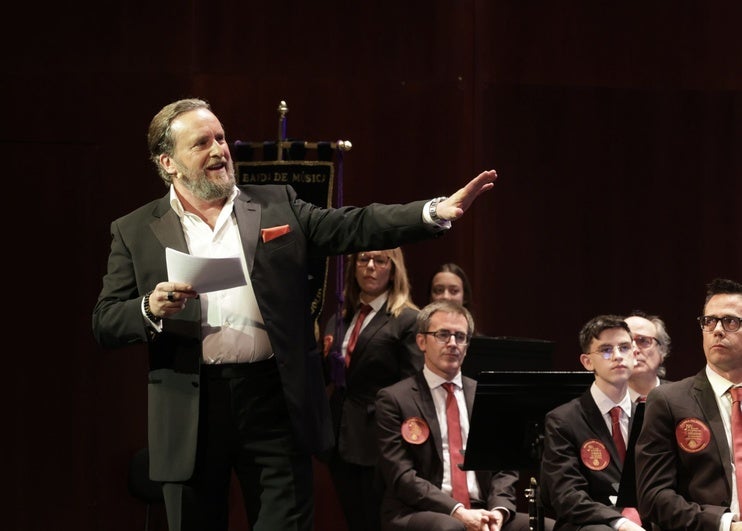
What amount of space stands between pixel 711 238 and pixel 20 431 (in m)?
3.84

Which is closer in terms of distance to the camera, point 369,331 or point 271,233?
point 271,233

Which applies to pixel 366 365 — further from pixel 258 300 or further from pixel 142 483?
pixel 258 300

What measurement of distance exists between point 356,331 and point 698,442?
6.17ft

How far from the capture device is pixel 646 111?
6035 mm

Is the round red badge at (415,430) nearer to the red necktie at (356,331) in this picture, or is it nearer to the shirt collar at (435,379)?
the shirt collar at (435,379)

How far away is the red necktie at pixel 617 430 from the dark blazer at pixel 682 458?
25.8 inches

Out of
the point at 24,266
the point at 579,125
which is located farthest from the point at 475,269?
the point at 24,266

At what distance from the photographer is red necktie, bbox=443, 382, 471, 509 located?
4.28 m

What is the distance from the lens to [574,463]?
163 inches

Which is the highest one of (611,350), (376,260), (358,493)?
(376,260)

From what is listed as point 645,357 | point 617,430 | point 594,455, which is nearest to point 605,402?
point 617,430

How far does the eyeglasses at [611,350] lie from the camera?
14.0 ft

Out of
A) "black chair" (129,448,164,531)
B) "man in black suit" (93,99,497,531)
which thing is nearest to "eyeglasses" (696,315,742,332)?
"man in black suit" (93,99,497,531)

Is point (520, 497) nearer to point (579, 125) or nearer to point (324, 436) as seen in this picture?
point (579, 125)
